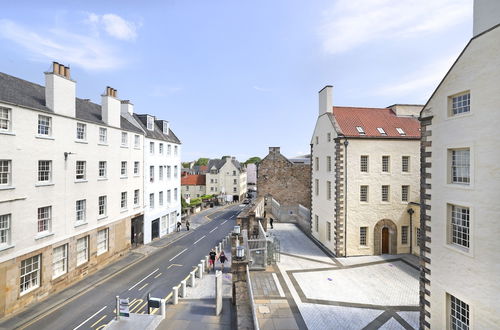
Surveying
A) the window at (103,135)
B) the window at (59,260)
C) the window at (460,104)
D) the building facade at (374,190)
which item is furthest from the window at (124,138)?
the window at (460,104)

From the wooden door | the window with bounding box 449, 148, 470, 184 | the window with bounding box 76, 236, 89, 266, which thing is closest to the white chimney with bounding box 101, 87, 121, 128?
the window with bounding box 76, 236, 89, 266

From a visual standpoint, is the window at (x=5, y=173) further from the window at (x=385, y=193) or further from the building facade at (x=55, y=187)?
the window at (x=385, y=193)

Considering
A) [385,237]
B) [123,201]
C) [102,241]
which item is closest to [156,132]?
[123,201]

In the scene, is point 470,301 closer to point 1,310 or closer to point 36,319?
point 36,319

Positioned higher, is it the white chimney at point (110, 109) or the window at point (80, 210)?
the white chimney at point (110, 109)

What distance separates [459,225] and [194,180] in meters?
71.2

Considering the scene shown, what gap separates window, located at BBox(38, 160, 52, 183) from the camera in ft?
55.3

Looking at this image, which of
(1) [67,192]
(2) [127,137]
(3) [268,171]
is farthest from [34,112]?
(3) [268,171]

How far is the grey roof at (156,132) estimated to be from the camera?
31109mm

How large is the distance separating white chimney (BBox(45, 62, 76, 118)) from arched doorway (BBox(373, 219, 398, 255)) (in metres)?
26.2

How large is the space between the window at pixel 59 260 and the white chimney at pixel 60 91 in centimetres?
964

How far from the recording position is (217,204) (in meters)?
65.5

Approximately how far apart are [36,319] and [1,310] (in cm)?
179

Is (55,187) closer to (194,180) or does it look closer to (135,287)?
(135,287)
